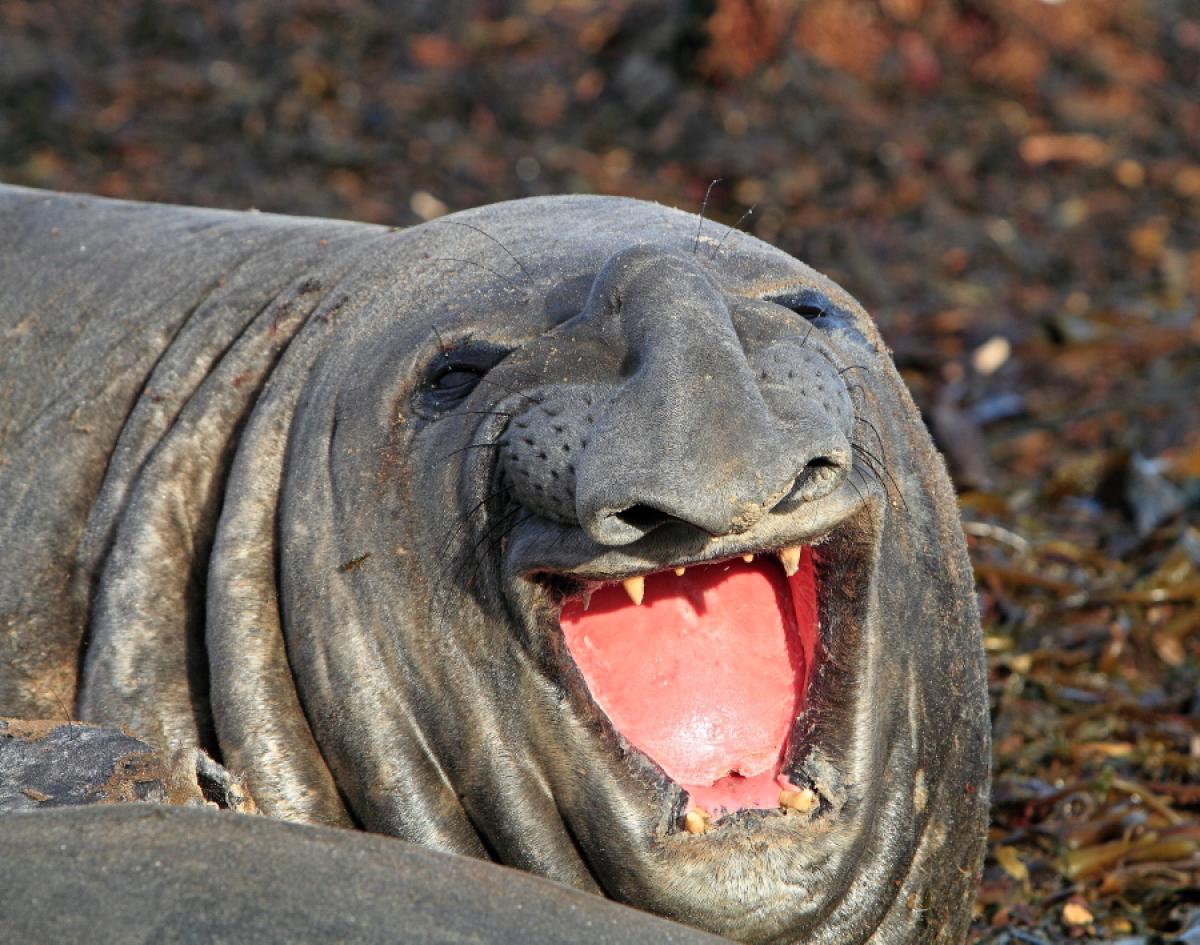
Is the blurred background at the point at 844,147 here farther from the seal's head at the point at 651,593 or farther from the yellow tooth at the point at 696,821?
the yellow tooth at the point at 696,821

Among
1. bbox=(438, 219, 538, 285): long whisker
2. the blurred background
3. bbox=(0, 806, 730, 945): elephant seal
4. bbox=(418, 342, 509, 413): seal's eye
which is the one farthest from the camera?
the blurred background

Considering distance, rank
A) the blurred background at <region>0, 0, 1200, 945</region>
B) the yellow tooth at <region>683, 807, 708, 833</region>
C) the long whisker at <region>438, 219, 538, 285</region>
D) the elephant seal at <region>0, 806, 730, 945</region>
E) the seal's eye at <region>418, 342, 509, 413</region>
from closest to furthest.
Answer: the elephant seal at <region>0, 806, 730, 945</region> < the yellow tooth at <region>683, 807, 708, 833</region> < the seal's eye at <region>418, 342, 509, 413</region> < the long whisker at <region>438, 219, 538, 285</region> < the blurred background at <region>0, 0, 1200, 945</region>

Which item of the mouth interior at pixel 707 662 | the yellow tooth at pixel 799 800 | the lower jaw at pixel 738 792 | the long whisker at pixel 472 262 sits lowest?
the yellow tooth at pixel 799 800

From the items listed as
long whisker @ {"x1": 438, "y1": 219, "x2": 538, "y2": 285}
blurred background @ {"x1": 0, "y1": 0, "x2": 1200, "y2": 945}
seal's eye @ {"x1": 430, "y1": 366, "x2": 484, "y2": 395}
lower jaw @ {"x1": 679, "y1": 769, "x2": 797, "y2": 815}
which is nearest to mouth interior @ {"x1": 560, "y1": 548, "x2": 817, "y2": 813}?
lower jaw @ {"x1": 679, "y1": 769, "x2": 797, "y2": 815}

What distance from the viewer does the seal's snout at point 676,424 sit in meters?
2.96

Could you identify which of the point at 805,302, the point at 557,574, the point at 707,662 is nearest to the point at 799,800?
the point at 707,662

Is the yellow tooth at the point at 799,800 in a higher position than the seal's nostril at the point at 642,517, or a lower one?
lower

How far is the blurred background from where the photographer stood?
755 cm

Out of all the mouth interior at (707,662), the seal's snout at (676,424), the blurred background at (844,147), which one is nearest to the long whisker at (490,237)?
the seal's snout at (676,424)

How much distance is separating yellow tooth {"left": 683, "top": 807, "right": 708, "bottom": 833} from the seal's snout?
54 centimetres

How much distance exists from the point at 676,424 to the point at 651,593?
624mm

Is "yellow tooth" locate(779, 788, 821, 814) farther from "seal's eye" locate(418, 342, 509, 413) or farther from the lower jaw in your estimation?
"seal's eye" locate(418, 342, 509, 413)

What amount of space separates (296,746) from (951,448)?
3.94 metres

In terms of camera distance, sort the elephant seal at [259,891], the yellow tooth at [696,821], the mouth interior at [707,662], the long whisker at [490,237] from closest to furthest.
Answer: the elephant seal at [259,891], the yellow tooth at [696,821], the mouth interior at [707,662], the long whisker at [490,237]
